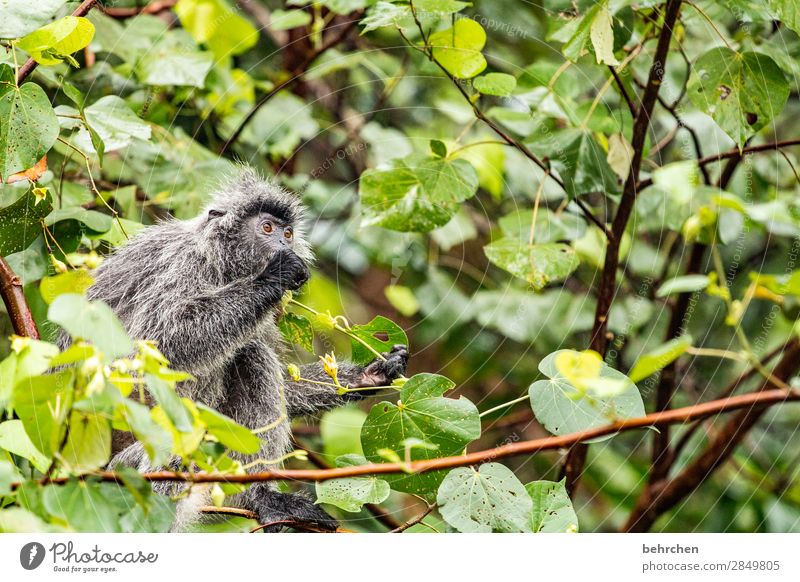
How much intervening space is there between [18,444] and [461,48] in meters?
1.70

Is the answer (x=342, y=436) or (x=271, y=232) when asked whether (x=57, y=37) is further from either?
(x=342, y=436)

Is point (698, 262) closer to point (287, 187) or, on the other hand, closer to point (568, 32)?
point (568, 32)

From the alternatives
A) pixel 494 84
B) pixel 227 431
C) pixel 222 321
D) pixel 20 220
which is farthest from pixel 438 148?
pixel 227 431

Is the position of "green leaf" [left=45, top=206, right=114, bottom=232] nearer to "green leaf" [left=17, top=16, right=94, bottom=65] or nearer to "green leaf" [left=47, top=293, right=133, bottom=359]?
"green leaf" [left=17, top=16, right=94, bottom=65]

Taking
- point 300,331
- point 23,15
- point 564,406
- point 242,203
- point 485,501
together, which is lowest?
point 300,331

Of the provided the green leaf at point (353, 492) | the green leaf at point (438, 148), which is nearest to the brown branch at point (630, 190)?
the green leaf at point (438, 148)

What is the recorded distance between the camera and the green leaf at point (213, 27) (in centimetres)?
395

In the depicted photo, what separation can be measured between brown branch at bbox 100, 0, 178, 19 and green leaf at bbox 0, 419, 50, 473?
2.31 m

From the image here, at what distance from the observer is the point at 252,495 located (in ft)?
10.4

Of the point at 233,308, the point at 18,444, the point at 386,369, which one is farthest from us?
the point at 386,369

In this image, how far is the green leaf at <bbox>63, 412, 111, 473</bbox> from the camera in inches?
62.3

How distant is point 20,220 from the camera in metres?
2.58

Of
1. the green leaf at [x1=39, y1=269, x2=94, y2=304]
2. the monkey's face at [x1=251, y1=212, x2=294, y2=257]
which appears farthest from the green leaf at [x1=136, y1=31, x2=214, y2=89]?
the green leaf at [x1=39, y1=269, x2=94, y2=304]
